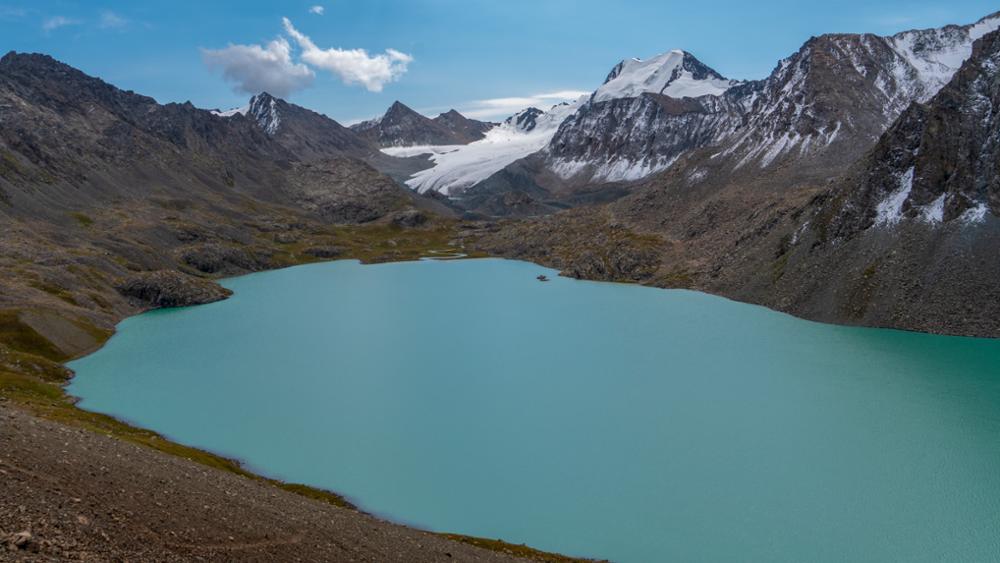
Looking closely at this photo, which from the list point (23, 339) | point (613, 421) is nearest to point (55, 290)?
point (23, 339)

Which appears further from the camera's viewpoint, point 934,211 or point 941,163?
point 941,163

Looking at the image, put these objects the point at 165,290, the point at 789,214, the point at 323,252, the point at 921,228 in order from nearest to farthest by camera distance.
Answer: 1. the point at 921,228
2. the point at 165,290
3. the point at 789,214
4. the point at 323,252

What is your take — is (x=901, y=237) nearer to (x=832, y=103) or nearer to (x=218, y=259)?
(x=832, y=103)

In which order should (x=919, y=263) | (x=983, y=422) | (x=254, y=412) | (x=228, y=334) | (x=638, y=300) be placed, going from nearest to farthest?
1. (x=983, y=422)
2. (x=254, y=412)
3. (x=919, y=263)
4. (x=228, y=334)
5. (x=638, y=300)

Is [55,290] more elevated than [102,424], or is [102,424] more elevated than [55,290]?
[55,290]

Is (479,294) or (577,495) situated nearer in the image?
(577,495)

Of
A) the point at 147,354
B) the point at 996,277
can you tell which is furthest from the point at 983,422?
the point at 147,354

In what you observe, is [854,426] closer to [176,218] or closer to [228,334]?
[228,334]

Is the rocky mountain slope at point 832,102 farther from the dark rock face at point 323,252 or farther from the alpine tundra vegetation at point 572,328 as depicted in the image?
the dark rock face at point 323,252
